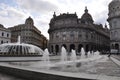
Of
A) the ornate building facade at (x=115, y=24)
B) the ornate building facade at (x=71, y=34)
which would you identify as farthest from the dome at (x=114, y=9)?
the ornate building facade at (x=71, y=34)

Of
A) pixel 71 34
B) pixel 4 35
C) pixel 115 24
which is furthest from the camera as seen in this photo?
pixel 71 34

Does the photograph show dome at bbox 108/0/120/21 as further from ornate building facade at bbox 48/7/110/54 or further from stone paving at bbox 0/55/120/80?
stone paving at bbox 0/55/120/80

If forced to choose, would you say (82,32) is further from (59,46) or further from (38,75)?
(38,75)

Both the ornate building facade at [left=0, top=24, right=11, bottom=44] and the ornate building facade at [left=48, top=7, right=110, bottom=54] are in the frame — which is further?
the ornate building facade at [left=48, top=7, right=110, bottom=54]

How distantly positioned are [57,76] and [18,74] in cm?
213

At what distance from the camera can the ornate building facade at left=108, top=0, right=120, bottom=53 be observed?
5081 cm

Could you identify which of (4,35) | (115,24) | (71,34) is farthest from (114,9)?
(4,35)

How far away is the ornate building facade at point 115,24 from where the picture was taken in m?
50.8

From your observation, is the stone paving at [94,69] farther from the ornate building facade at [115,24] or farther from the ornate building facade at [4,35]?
the ornate building facade at [4,35]

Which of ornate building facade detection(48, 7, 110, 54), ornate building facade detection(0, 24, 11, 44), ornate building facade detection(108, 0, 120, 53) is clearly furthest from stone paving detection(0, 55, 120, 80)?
ornate building facade detection(0, 24, 11, 44)

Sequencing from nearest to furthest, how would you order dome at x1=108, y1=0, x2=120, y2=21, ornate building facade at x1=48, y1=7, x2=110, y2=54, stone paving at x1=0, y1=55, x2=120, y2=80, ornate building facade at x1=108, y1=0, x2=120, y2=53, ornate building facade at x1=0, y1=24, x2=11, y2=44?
stone paving at x1=0, y1=55, x2=120, y2=80 < ornate building facade at x1=108, y1=0, x2=120, y2=53 < dome at x1=108, y1=0, x2=120, y2=21 < ornate building facade at x1=0, y1=24, x2=11, y2=44 < ornate building facade at x1=48, y1=7, x2=110, y2=54

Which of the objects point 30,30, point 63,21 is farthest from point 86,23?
point 30,30

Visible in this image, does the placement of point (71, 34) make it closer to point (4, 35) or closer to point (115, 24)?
point (115, 24)

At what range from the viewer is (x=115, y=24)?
5225cm
